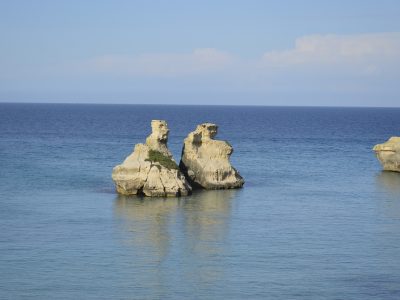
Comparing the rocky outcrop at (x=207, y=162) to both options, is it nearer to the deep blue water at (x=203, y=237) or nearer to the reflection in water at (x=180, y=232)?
the reflection in water at (x=180, y=232)

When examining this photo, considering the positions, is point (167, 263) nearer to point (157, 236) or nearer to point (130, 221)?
point (157, 236)

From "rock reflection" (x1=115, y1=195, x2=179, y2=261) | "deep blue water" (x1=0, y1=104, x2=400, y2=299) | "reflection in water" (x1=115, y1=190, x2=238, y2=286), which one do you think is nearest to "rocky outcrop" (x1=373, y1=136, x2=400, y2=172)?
"deep blue water" (x1=0, y1=104, x2=400, y2=299)

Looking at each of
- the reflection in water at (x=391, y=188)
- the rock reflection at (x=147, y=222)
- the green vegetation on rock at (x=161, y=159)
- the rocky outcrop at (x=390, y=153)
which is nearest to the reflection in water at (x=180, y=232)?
the rock reflection at (x=147, y=222)

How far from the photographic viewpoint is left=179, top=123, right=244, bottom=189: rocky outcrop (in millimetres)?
76000

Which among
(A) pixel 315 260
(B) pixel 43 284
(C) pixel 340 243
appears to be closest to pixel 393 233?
(C) pixel 340 243

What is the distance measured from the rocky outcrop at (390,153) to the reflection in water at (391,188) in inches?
43.2

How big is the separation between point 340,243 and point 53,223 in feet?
64.8

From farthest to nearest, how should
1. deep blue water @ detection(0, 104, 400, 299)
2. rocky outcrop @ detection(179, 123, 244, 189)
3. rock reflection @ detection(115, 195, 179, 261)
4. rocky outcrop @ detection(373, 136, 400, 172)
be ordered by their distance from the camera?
rocky outcrop @ detection(373, 136, 400, 172)
rocky outcrop @ detection(179, 123, 244, 189)
rock reflection @ detection(115, 195, 179, 261)
deep blue water @ detection(0, 104, 400, 299)

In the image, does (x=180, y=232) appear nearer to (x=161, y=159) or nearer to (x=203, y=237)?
(x=203, y=237)

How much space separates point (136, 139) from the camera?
144375 millimetres

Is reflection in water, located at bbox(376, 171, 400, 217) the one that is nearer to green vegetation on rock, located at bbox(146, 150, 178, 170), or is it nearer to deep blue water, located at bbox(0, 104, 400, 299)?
deep blue water, located at bbox(0, 104, 400, 299)

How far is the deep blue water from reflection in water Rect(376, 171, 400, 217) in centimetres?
10

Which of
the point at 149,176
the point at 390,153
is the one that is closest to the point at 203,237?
the point at 149,176

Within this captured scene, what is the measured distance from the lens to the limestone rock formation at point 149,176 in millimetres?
70000
